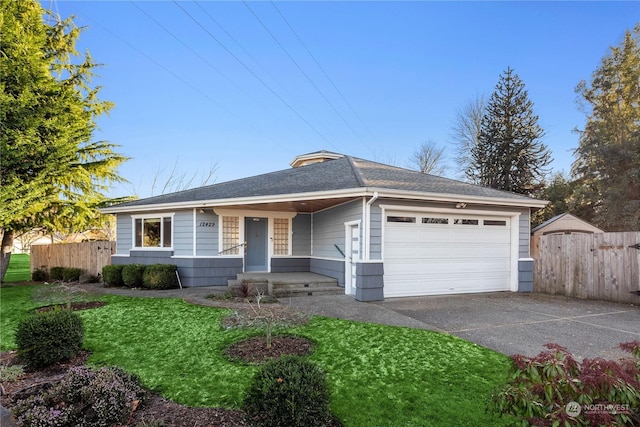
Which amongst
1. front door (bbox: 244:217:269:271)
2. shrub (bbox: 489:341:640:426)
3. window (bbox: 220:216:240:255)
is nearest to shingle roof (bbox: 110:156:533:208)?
window (bbox: 220:216:240:255)

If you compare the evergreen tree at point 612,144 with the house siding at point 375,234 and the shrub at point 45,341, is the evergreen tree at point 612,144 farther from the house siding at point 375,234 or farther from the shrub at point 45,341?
the shrub at point 45,341

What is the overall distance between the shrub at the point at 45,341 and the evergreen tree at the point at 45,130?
7599 mm

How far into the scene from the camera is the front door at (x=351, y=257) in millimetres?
8686

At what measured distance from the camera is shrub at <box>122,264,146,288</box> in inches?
421

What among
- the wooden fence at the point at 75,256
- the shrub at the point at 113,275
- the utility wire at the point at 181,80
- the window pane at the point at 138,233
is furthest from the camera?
the wooden fence at the point at 75,256

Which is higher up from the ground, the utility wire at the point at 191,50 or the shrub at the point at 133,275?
the utility wire at the point at 191,50

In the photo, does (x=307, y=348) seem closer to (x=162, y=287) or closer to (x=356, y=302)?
(x=356, y=302)

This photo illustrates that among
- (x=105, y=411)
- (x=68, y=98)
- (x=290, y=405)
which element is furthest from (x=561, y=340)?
(x=68, y=98)

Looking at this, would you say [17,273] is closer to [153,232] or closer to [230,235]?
[153,232]

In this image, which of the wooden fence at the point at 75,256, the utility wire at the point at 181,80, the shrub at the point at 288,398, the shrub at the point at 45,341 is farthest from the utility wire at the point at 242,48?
the shrub at the point at 288,398

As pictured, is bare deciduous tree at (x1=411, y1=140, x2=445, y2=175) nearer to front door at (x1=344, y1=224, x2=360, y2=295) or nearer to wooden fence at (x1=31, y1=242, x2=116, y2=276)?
front door at (x1=344, y1=224, x2=360, y2=295)

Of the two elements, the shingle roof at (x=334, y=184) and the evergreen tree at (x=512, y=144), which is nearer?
the shingle roof at (x=334, y=184)

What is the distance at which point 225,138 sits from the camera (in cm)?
→ 2120

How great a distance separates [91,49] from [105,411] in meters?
15.1
